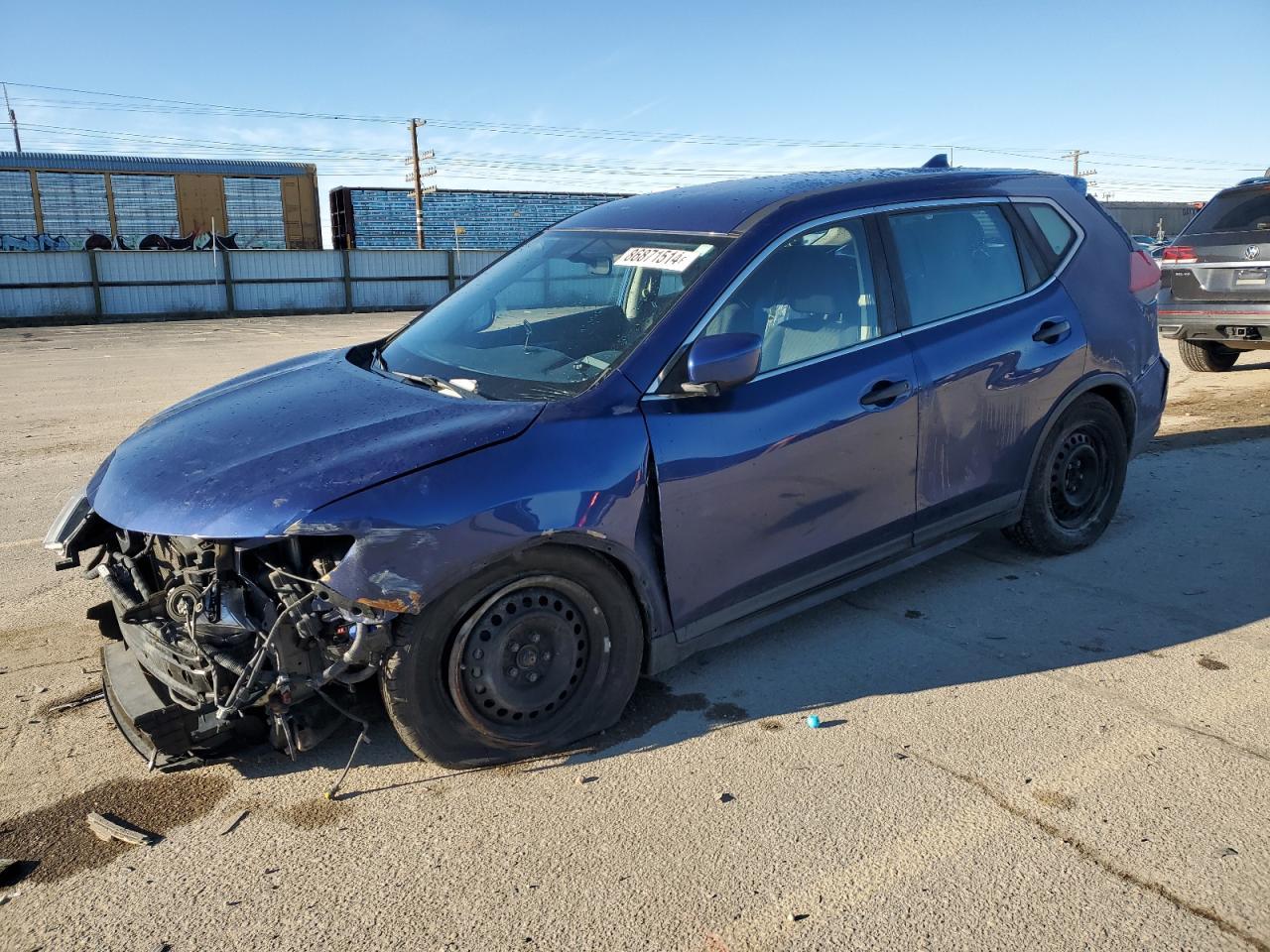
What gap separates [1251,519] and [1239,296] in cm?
500

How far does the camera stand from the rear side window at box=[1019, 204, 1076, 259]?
4.83 meters

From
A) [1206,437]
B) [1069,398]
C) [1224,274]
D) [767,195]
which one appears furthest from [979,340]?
[1224,274]

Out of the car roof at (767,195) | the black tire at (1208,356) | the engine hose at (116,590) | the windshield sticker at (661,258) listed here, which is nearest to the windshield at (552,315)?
the windshield sticker at (661,258)

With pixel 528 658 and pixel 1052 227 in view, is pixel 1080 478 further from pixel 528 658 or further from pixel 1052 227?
pixel 528 658

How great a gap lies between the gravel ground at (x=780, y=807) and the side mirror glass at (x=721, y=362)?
1196 mm

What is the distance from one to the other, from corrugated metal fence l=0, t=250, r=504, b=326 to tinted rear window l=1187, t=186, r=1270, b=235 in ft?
62.0

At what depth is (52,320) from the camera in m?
28.2

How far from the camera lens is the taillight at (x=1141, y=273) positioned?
5.10 m

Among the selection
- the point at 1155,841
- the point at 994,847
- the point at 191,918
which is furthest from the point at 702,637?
the point at 191,918

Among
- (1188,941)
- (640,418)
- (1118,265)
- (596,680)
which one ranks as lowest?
(1188,941)

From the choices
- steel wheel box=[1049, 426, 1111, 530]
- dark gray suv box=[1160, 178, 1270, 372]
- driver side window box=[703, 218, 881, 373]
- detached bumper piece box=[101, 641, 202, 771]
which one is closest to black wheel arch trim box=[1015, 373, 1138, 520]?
steel wheel box=[1049, 426, 1111, 530]

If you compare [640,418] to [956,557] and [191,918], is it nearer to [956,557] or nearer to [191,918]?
[191,918]

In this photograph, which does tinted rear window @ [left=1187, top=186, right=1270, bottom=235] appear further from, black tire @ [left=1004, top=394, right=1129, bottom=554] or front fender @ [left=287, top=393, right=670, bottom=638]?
front fender @ [left=287, top=393, right=670, bottom=638]

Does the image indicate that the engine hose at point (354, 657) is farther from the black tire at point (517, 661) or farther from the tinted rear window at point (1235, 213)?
the tinted rear window at point (1235, 213)
